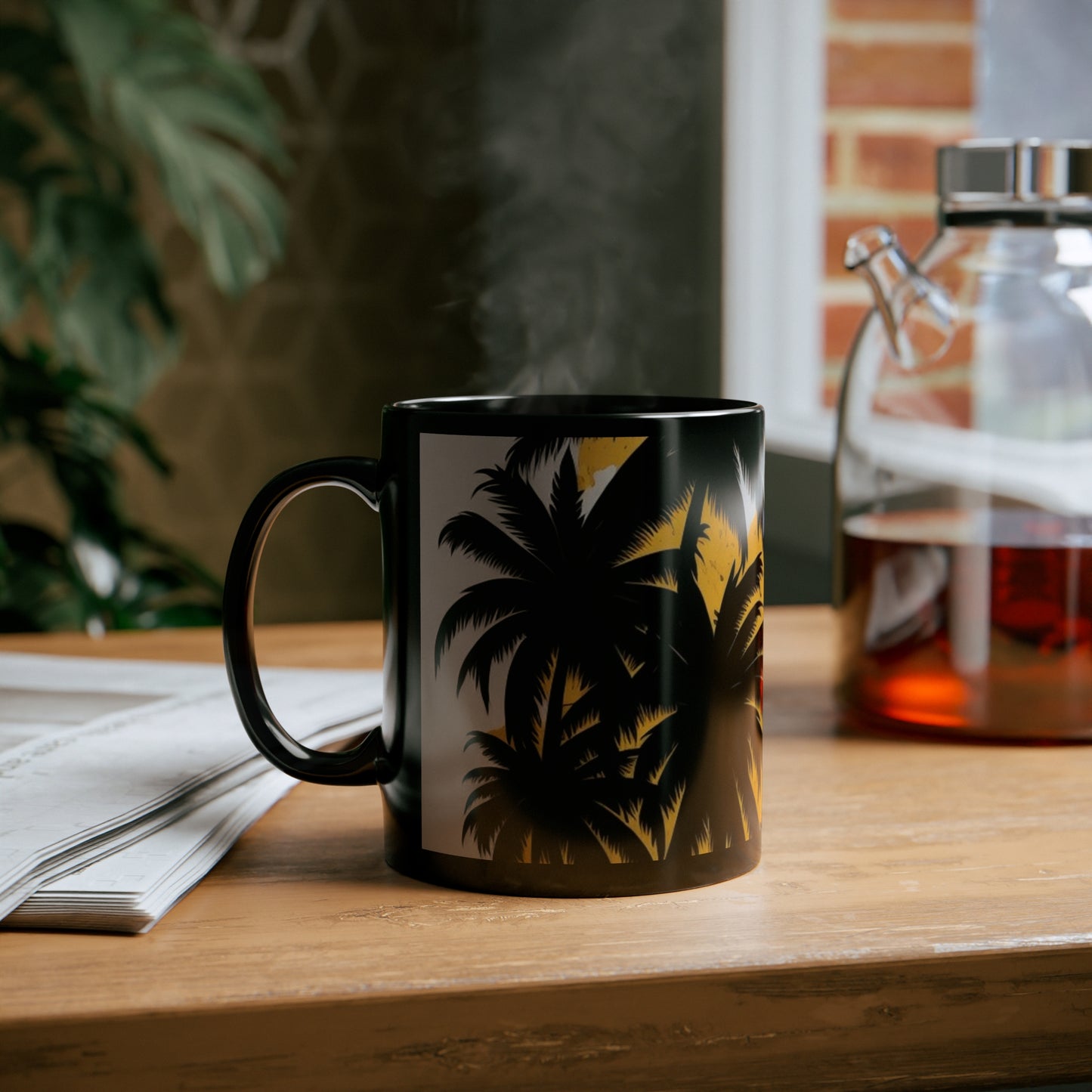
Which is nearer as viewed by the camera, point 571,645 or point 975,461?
point 571,645

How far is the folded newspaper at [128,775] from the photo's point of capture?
1.29 ft

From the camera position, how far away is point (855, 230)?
1.60 metres

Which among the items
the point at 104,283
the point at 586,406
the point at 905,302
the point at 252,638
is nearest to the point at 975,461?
the point at 905,302

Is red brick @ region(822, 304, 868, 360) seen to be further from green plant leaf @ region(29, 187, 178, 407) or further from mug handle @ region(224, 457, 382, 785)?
mug handle @ region(224, 457, 382, 785)

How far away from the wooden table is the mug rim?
0.15 meters

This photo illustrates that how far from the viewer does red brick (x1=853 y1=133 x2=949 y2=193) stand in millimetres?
1576

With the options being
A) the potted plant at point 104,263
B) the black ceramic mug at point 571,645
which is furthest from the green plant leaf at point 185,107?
the black ceramic mug at point 571,645

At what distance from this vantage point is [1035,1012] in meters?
0.38

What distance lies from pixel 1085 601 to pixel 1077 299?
0.47 ft

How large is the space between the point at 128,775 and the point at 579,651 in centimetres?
19

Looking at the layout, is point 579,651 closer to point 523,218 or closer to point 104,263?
point 104,263

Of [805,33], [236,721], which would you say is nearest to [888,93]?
[805,33]

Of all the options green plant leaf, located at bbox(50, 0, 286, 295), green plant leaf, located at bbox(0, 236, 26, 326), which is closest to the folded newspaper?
green plant leaf, located at bbox(0, 236, 26, 326)

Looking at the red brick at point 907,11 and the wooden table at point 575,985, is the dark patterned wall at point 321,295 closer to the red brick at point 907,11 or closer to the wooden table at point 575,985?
the red brick at point 907,11
